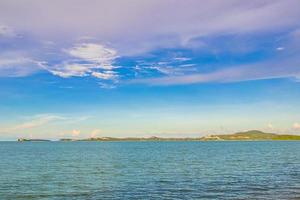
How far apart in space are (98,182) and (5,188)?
11.6 meters

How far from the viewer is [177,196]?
1484 inches

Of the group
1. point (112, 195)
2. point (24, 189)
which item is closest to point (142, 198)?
point (112, 195)

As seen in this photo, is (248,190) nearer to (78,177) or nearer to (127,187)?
(127,187)

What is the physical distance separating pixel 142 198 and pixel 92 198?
5.15 m

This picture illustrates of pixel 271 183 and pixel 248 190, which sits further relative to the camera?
pixel 271 183

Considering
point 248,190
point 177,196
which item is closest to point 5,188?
point 177,196

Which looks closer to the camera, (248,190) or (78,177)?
(248,190)

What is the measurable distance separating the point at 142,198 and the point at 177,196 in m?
3.77

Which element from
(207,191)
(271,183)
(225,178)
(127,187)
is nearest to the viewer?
(207,191)

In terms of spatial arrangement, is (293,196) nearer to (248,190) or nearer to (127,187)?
(248,190)

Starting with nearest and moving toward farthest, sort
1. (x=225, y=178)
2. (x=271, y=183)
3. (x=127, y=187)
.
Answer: (x=127, y=187) → (x=271, y=183) → (x=225, y=178)

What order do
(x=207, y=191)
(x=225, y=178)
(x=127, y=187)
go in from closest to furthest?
(x=207, y=191)
(x=127, y=187)
(x=225, y=178)

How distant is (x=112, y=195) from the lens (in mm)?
38438

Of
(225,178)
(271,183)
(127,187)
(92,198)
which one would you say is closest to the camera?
(92,198)
